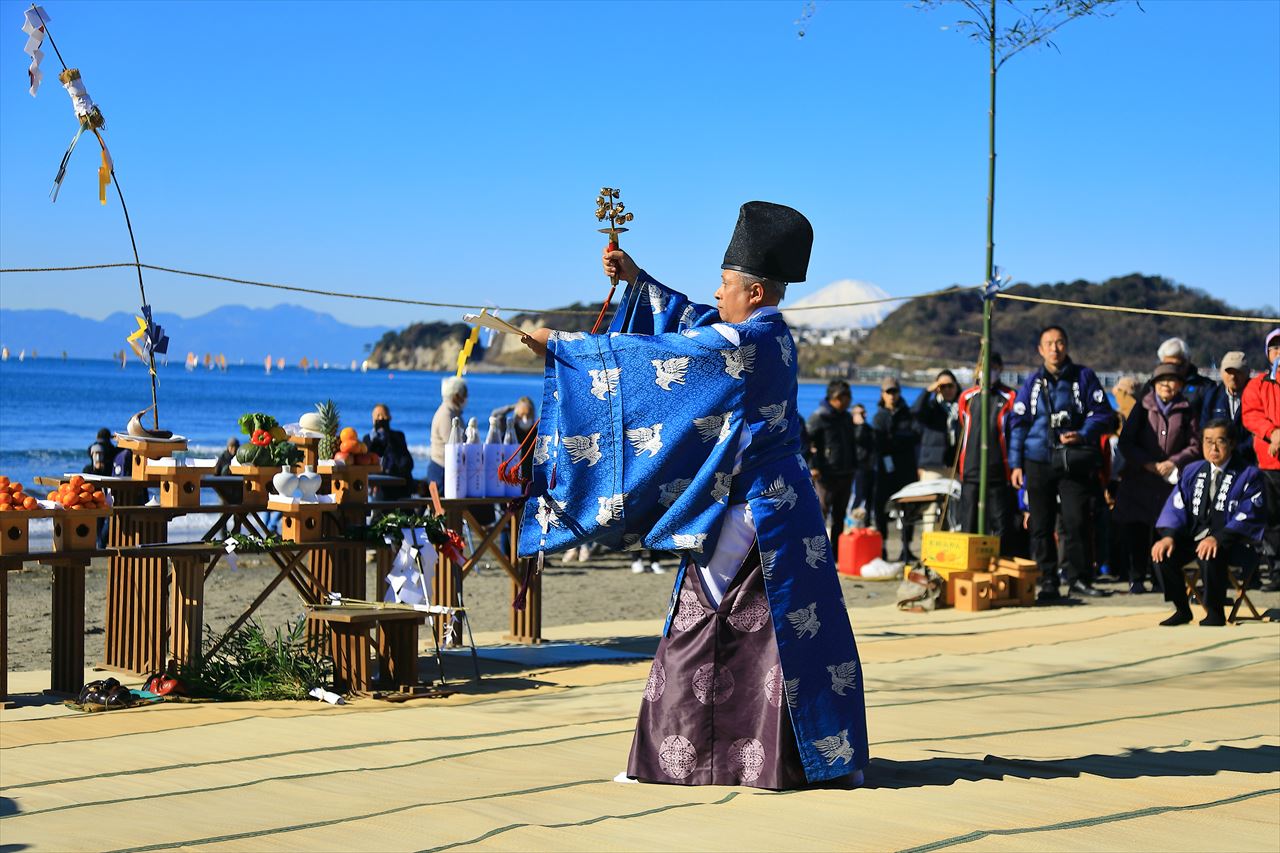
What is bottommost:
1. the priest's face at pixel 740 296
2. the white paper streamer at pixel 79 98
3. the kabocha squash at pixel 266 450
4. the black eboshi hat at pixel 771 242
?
the kabocha squash at pixel 266 450

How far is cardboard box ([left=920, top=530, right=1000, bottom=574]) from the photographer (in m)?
11.1

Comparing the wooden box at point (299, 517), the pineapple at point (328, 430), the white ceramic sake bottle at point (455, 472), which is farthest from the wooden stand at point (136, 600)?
the white ceramic sake bottle at point (455, 472)

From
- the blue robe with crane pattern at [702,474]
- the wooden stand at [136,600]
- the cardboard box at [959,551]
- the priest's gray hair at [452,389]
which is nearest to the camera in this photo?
the blue robe with crane pattern at [702,474]

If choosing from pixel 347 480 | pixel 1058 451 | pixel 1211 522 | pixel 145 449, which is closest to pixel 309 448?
pixel 347 480

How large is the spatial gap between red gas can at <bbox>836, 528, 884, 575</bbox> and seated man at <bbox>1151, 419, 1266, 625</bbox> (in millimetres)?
4013

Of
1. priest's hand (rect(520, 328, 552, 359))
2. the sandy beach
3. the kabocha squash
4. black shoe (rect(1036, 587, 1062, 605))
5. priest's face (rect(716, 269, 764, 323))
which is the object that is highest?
priest's face (rect(716, 269, 764, 323))

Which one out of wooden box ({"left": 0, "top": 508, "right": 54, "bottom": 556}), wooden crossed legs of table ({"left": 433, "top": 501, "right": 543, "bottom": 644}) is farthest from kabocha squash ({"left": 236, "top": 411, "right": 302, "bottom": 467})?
wooden box ({"left": 0, "top": 508, "right": 54, "bottom": 556})

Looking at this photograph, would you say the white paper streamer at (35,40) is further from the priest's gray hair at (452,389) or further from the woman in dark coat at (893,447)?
the woman in dark coat at (893,447)

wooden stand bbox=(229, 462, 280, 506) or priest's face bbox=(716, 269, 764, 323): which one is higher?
priest's face bbox=(716, 269, 764, 323)

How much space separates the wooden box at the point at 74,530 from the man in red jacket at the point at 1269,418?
7.72 m

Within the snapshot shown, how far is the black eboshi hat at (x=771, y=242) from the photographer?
479 cm

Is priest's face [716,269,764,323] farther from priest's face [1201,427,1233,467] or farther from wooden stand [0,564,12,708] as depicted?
priest's face [1201,427,1233,467]

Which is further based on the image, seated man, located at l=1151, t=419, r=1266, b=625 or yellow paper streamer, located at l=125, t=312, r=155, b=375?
seated man, located at l=1151, t=419, r=1266, b=625

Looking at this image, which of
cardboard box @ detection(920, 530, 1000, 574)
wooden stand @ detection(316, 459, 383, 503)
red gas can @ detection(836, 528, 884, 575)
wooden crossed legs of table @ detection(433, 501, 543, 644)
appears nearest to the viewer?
wooden stand @ detection(316, 459, 383, 503)
